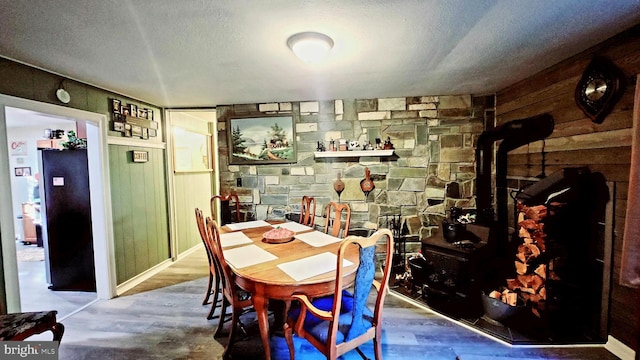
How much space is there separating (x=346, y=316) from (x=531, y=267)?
1.75 meters

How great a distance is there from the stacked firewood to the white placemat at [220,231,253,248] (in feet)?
7.55

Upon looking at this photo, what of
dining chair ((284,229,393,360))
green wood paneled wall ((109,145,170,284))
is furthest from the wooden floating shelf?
green wood paneled wall ((109,145,170,284))

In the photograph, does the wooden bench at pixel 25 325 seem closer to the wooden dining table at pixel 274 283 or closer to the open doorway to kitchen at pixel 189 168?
the wooden dining table at pixel 274 283

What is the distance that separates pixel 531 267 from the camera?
2.20 metres

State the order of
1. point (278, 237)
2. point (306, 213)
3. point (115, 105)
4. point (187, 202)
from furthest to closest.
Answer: point (187, 202), point (306, 213), point (115, 105), point (278, 237)

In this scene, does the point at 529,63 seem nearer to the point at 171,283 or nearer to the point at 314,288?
the point at 314,288

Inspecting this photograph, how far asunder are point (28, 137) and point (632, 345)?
9.36 m

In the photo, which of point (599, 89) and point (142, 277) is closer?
point (599, 89)

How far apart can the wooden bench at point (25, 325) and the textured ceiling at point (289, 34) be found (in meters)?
1.82

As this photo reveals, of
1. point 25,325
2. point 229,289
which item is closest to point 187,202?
point 25,325

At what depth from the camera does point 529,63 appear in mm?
2299

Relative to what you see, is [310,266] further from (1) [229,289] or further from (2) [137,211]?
(2) [137,211]

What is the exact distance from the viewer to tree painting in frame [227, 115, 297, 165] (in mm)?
3594

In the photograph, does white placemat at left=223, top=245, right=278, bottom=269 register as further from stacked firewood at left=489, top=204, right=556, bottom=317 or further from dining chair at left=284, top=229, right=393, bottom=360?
stacked firewood at left=489, top=204, right=556, bottom=317
